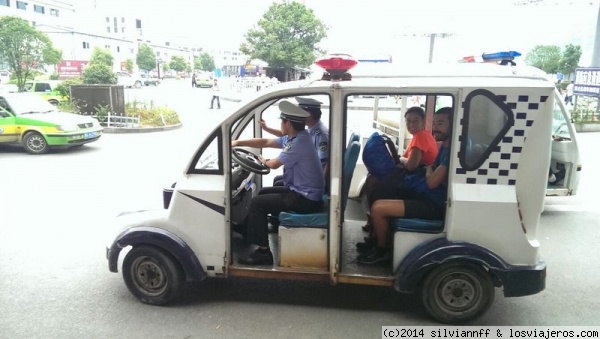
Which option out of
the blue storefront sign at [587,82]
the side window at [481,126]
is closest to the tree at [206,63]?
the blue storefront sign at [587,82]

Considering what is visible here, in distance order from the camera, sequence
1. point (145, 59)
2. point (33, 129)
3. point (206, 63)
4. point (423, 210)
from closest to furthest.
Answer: point (423, 210)
point (33, 129)
point (145, 59)
point (206, 63)

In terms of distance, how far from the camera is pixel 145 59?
65.1 meters

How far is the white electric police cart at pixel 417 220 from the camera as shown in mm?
3260

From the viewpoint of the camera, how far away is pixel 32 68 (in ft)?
82.2

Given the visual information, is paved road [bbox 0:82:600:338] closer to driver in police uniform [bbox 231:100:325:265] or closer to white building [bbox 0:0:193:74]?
driver in police uniform [bbox 231:100:325:265]

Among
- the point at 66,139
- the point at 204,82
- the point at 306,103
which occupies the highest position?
the point at 204,82

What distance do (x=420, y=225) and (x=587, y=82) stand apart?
57.3ft

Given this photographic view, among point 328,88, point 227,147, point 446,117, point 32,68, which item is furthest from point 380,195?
point 32,68

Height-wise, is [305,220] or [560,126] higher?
[560,126]

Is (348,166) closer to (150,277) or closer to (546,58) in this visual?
(150,277)

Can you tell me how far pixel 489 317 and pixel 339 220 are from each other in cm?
155

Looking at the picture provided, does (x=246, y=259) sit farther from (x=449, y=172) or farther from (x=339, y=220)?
(x=449, y=172)

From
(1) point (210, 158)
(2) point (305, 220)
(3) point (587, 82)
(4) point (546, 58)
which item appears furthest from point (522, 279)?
(4) point (546, 58)

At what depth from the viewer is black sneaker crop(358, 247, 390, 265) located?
3.87 metres
